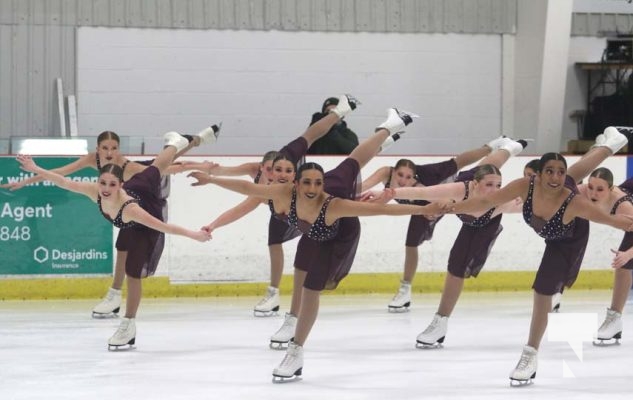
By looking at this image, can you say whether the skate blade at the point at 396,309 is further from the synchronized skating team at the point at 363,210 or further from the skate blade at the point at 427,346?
the skate blade at the point at 427,346

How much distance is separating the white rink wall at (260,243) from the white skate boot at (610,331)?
4125 mm

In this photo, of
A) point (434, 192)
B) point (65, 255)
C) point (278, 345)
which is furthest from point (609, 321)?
point (65, 255)

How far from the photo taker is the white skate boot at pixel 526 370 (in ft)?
24.2

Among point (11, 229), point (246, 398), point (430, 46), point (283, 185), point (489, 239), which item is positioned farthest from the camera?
point (430, 46)

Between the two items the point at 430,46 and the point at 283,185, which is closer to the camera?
the point at 283,185

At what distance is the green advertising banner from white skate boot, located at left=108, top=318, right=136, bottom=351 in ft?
12.1

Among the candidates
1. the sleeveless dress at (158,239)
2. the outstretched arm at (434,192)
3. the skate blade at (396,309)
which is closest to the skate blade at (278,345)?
the sleeveless dress at (158,239)

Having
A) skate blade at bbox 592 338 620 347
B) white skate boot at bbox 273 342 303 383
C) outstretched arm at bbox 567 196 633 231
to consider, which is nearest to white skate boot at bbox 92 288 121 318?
white skate boot at bbox 273 342 303 383

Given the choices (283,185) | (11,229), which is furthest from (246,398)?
(11,229)

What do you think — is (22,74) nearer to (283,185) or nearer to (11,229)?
(11,229)

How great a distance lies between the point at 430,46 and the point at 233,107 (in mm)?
2978

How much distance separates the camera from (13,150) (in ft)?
43.8

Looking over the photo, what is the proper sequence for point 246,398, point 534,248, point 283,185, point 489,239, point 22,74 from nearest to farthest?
point 246,398 → point 283,185 → point 489,239 → point 534,248 → point 22,74

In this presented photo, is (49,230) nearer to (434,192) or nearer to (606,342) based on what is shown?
(434,192)
